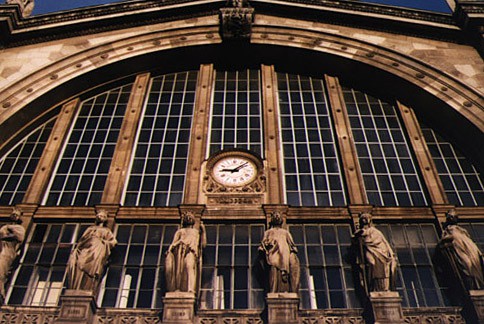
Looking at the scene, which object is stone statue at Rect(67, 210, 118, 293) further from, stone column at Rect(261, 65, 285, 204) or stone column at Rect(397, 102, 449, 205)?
stone column at Rect(397, 102, 449, 205)

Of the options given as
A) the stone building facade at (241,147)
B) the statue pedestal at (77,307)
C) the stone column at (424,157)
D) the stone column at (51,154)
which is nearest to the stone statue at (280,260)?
the stone building facade at (241,147)

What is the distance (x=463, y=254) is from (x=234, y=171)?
7298 millimetres

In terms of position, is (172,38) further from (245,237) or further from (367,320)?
(367,320)

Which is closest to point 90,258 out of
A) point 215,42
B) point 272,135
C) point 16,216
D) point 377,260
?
point 16,216

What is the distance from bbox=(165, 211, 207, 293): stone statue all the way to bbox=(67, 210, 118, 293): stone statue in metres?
1.68

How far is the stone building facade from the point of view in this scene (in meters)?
14.8

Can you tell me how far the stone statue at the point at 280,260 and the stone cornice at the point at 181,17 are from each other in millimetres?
11533

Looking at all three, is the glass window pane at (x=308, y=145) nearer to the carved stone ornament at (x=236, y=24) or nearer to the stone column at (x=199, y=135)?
the carved stone ornament at (x=236, y=24)

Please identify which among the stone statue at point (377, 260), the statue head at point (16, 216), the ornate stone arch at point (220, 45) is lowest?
the stone statue at point (377, 260)

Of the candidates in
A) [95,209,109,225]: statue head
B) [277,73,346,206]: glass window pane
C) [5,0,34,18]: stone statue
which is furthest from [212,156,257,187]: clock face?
[5,0,34,18]: stone statue

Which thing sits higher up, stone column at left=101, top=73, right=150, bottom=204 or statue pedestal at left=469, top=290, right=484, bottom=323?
stone column at left=101, top=73, right=150, bottom=204

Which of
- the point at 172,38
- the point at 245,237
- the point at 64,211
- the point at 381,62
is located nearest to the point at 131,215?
the point at 64,211

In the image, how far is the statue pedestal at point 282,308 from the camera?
1316 cm

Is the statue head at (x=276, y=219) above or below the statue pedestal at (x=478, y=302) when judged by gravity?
above
